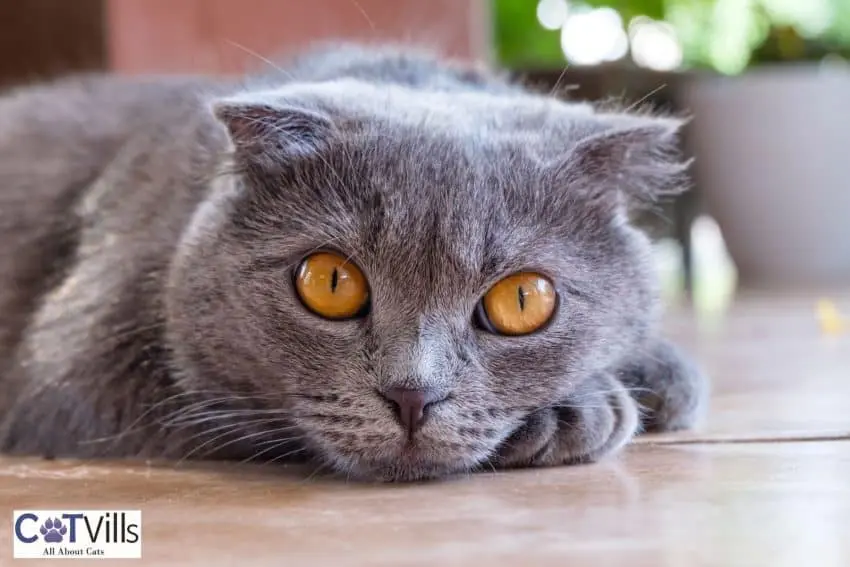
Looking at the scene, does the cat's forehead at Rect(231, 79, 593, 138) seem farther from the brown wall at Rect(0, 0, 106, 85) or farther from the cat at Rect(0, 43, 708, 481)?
the brown wall at Rect(0, 0, 106, 85)

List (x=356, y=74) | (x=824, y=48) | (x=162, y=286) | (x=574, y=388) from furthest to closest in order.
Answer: (x=824, y=48) < (x=356, y=74) < (x=162, y=286) < (x=574, y=388)

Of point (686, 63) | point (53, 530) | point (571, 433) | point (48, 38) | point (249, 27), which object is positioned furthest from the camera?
point (686, 63)

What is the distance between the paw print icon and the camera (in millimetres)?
934

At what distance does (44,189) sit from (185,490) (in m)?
0.75

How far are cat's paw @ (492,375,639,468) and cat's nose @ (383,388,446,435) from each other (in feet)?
0.51

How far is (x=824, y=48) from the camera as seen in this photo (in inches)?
139

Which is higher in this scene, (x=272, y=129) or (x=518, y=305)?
(x=272, y=129)

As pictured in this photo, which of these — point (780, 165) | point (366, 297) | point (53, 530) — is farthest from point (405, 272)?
→ point (780, 165)

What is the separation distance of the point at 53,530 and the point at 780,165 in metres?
2.85

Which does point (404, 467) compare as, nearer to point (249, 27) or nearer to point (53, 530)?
point (53, 530)

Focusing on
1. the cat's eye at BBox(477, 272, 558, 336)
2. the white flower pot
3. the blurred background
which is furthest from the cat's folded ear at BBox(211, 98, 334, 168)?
the white flower pot

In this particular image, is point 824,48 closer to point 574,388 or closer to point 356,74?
point 356,74

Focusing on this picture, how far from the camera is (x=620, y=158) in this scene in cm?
126

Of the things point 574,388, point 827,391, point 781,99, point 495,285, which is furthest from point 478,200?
point 781,99
